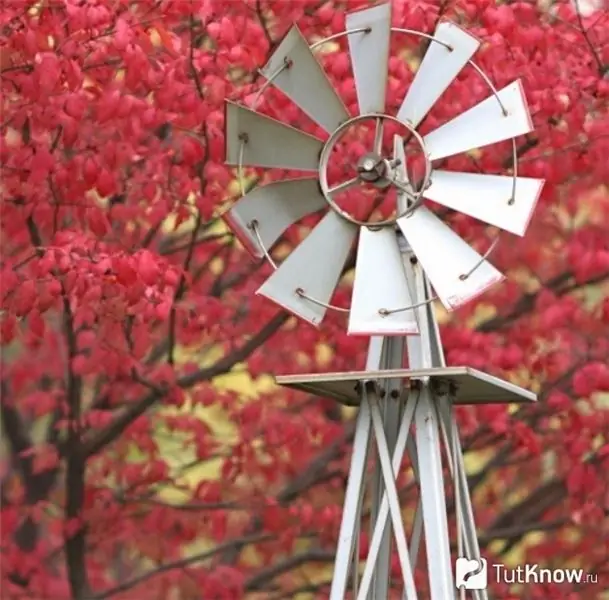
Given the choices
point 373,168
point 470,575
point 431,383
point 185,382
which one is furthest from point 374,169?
point 185,382

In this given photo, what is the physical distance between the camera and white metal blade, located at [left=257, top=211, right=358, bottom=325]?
465 cm

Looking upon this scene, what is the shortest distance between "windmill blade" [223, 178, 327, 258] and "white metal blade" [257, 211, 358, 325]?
14cm

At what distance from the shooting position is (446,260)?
14.8 ft

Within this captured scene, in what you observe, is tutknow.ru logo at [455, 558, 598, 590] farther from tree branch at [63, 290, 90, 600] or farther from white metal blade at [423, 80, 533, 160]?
white metal blade at [423, 80, 533, 160]

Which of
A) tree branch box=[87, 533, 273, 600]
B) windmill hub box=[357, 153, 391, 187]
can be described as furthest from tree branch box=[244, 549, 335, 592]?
windmill hub box=[357, 153, 391, 187]

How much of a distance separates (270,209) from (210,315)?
1.81 meters

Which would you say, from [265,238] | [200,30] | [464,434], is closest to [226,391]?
[464,434]

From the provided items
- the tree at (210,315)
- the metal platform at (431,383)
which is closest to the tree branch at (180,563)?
the tree at (210,315)

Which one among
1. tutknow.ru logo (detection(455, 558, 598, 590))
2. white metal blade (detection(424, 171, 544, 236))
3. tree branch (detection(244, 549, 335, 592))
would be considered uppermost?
white metal blade (detection(424, 171, 544, 236))

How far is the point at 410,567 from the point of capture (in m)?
4.51

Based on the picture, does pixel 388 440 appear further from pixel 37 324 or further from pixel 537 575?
pixel 537 575

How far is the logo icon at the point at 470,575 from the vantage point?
4.62 m

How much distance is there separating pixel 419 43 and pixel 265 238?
8.04ft

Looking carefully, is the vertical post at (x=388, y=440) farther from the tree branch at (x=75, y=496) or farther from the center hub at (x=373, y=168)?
the tree branch at (x=75, y=496)
